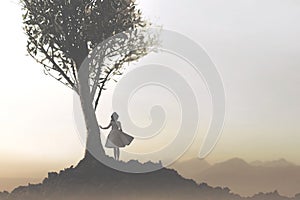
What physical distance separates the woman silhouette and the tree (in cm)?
7

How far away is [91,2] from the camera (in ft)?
6.58

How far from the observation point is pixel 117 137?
1.87 meters

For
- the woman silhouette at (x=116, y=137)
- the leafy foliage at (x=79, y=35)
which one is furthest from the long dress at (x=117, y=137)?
the leafy foliage at (x=79, y=35)

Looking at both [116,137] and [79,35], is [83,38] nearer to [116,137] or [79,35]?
[79,35]

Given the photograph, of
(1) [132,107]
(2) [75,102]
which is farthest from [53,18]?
(1) [132,107]

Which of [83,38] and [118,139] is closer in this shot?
[118,139]

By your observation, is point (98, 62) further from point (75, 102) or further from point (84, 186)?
point (84, 186)

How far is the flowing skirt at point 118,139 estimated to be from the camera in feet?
6.12

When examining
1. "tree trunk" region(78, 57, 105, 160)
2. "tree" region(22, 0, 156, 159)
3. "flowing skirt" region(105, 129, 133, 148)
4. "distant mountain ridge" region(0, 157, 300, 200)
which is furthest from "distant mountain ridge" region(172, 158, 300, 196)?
"tree" region(22, 0, 156, 159)

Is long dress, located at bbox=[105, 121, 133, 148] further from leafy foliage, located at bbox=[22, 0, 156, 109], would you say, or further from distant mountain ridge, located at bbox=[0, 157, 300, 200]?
leafy foliage, located at bbox=[22, 0, 156, 109]

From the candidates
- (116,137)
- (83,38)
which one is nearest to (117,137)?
(116,137)

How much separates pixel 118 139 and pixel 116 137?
0.01 meters

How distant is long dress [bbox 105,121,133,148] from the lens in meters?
1.87

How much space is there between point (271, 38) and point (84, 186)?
1038 millimetres
